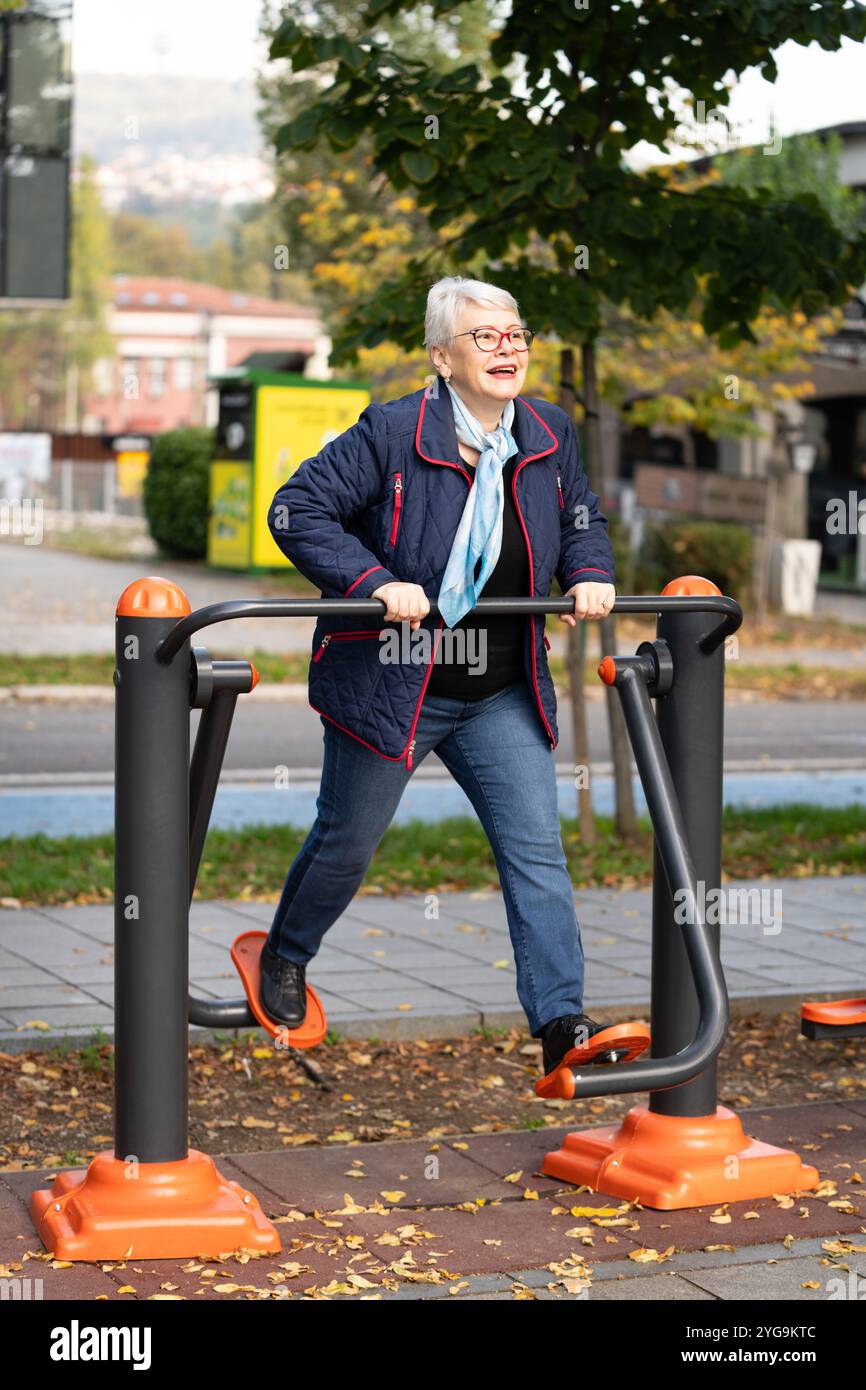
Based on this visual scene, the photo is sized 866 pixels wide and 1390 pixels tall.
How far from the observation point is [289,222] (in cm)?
3653

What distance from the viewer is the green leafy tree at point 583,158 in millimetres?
7148

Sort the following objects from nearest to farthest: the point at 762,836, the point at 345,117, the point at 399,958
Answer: the point at 399,958 < the point at 345,117 < the point at 762,836

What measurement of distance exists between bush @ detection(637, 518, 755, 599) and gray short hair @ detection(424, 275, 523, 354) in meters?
18.3

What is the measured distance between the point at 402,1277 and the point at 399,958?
8.97ft

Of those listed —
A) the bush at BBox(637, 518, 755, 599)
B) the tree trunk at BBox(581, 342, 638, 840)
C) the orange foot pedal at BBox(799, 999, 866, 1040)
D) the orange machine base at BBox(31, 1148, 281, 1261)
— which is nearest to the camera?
the orange machine base at BBox(31, 1148, 281, 1261)

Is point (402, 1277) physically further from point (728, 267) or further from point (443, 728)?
point (728, 267)

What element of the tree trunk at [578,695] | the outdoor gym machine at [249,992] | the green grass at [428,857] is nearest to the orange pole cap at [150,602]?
the outdoor gym machine at [249,992]

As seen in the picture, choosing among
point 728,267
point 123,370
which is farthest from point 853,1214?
point 123,370

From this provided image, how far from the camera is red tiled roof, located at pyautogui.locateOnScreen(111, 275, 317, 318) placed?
10962 cm

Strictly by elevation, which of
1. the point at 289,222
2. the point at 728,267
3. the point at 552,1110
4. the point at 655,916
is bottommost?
the point at 552,1110

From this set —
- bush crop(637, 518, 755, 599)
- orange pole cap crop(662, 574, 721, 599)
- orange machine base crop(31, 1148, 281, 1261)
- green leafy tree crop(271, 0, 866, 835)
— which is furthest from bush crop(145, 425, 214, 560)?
orange machine base crop(31, 1148, 281, 1261)

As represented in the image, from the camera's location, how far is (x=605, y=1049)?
4180 mm

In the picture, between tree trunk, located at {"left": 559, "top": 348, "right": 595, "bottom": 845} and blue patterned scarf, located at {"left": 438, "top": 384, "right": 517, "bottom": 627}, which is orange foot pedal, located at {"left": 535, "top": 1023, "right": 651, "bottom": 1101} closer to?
blue patterned scarf, located at {"left": 438, "top": 384, "right": 517, "bottom": 627}

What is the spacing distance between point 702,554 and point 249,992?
18.7 meters
